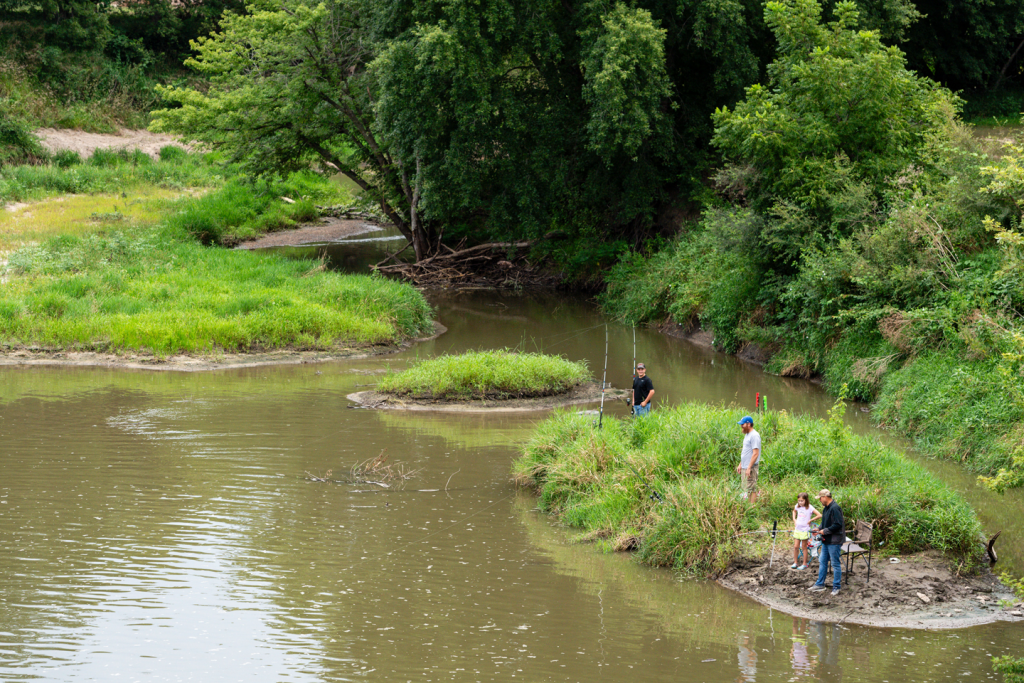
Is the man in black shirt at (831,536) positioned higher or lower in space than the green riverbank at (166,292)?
lower

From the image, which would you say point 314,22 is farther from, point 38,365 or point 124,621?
point 124,621

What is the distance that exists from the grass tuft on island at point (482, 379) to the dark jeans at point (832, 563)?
9668mm

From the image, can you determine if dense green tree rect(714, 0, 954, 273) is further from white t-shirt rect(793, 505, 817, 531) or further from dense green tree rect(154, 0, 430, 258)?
white t-shirt rect(793, 505, 817, 531)

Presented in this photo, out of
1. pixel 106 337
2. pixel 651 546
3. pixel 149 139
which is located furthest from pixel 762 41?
pixel 149 139

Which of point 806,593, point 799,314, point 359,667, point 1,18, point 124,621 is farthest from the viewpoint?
point 1,18

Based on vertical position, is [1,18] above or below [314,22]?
above

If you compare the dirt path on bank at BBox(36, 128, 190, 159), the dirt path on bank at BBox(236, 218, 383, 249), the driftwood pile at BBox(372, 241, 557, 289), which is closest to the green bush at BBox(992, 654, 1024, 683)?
the driftwood pile at BBox(372, 241, 557, 289)

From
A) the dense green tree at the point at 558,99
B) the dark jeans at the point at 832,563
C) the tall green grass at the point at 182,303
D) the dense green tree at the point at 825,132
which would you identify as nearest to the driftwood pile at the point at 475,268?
the dense green tree at the point at 558,99

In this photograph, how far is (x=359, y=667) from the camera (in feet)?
31.5

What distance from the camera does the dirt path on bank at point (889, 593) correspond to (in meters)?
10.8

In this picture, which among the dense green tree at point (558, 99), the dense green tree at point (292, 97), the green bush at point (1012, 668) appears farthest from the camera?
the dense green tree at point (292, 97)

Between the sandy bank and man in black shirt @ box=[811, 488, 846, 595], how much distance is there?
27.8 feet

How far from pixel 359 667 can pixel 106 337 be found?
16.1 meters

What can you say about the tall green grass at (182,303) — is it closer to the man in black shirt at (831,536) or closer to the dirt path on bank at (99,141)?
the man in black shirt at (831,536)
